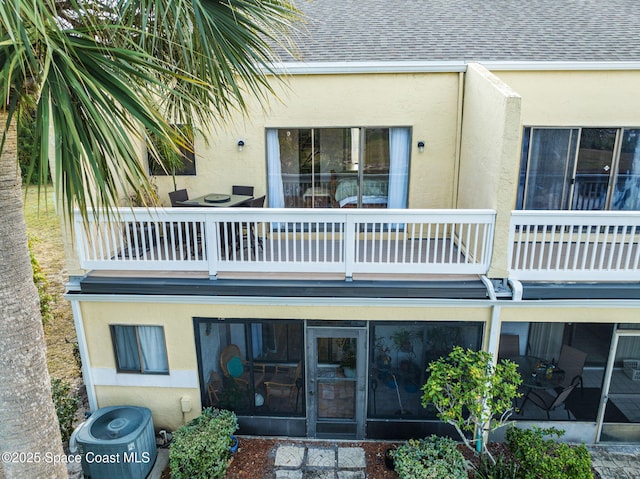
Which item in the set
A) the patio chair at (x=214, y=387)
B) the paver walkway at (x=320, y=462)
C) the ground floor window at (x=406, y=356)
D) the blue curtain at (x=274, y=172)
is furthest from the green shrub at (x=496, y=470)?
the blue curtain at (x=274, y=172)

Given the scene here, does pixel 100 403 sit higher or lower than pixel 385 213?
lower

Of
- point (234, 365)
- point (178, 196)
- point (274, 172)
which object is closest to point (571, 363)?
point (234, 365)

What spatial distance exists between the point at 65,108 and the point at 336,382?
5906 millimetres

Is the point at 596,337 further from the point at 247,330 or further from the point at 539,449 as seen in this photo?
the point at 247,330

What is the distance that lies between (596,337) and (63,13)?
29.5ft

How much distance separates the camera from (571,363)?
7434 mm

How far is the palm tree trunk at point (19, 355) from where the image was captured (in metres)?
4.24

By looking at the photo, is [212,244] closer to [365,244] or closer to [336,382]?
[365,244]

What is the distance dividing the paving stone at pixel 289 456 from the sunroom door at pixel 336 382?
0.39 meters

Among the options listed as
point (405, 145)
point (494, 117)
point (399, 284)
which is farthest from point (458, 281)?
point (405, 145)

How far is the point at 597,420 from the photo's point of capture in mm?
7609

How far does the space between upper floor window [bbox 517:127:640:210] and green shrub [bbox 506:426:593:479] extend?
4455mm

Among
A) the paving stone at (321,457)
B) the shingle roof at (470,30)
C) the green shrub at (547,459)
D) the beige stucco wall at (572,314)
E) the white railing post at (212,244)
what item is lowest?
the paving stone at (321,457)

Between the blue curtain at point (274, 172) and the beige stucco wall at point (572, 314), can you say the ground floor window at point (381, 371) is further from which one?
the blue curtain at point (274, 172)
